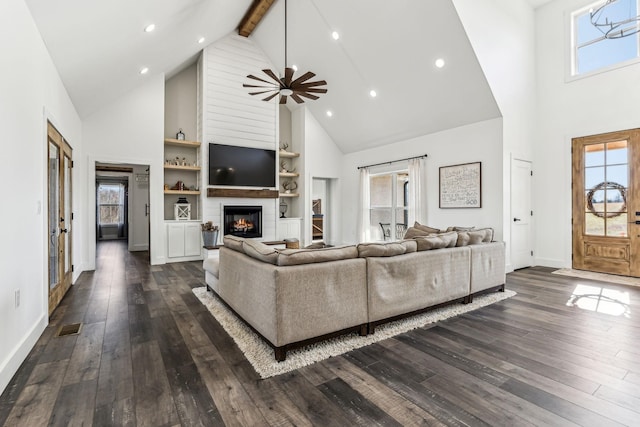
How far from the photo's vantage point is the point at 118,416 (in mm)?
1736

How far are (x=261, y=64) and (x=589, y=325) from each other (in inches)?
293

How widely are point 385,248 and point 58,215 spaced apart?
377 cm

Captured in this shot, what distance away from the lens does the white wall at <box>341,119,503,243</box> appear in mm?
5449

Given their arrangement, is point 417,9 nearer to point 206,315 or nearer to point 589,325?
point 589,325

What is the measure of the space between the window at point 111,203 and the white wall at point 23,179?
9645 mm

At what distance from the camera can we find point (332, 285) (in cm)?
259

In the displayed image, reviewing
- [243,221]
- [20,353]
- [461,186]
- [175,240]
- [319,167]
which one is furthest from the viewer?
[319,167]

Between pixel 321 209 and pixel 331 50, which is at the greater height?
pixel 331 50

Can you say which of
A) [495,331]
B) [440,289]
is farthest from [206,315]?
[495,331]

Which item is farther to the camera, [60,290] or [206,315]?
[60,290]

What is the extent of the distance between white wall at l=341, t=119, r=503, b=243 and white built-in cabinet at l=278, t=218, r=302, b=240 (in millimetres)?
2477

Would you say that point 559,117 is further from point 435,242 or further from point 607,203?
point 435,242

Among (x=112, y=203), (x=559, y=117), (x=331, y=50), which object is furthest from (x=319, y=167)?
(x=112, y=203)

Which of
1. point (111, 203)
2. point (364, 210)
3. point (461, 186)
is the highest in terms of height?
point (461, 186)
